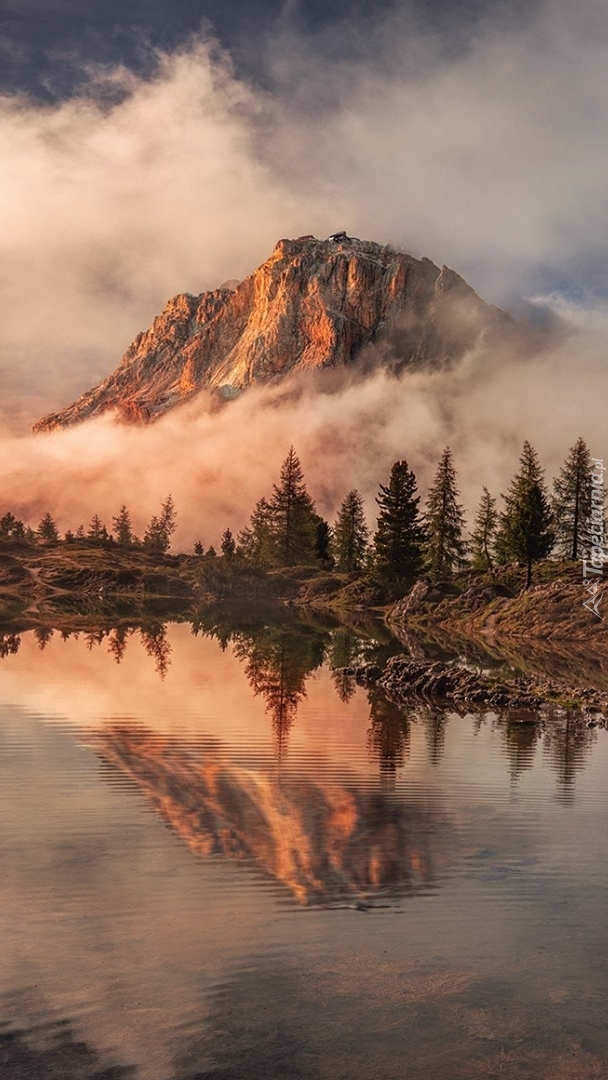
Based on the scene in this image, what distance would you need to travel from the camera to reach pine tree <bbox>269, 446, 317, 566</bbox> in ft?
515

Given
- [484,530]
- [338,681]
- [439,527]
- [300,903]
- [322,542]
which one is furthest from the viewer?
[322,542]

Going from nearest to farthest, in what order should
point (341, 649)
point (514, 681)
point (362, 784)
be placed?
point (362, 784) < point (514, 681) < point (341, 649)

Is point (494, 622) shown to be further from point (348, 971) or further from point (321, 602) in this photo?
point (348, 971)

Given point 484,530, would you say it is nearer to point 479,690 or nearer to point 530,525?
point 530,525

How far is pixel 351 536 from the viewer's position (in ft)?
497

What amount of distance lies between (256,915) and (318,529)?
149 m

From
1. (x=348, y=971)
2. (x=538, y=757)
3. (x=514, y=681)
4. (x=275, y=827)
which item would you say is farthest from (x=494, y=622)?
(x=348, y=971)

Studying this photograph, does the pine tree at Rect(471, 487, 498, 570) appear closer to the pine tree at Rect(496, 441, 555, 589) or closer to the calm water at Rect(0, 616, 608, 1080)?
the pine tree at Rect(496, 441, 555, 589)

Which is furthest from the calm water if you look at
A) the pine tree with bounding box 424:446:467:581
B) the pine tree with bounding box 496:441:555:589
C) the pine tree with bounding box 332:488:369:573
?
the pine tree with bounding box 332:488:369:573

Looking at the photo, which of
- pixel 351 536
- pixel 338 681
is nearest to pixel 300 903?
pixel 338 681

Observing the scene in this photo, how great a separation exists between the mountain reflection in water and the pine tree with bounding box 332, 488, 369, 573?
130 metres

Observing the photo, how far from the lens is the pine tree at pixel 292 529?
157 metres

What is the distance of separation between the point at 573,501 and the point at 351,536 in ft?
151

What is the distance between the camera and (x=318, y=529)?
161125 millimetres
